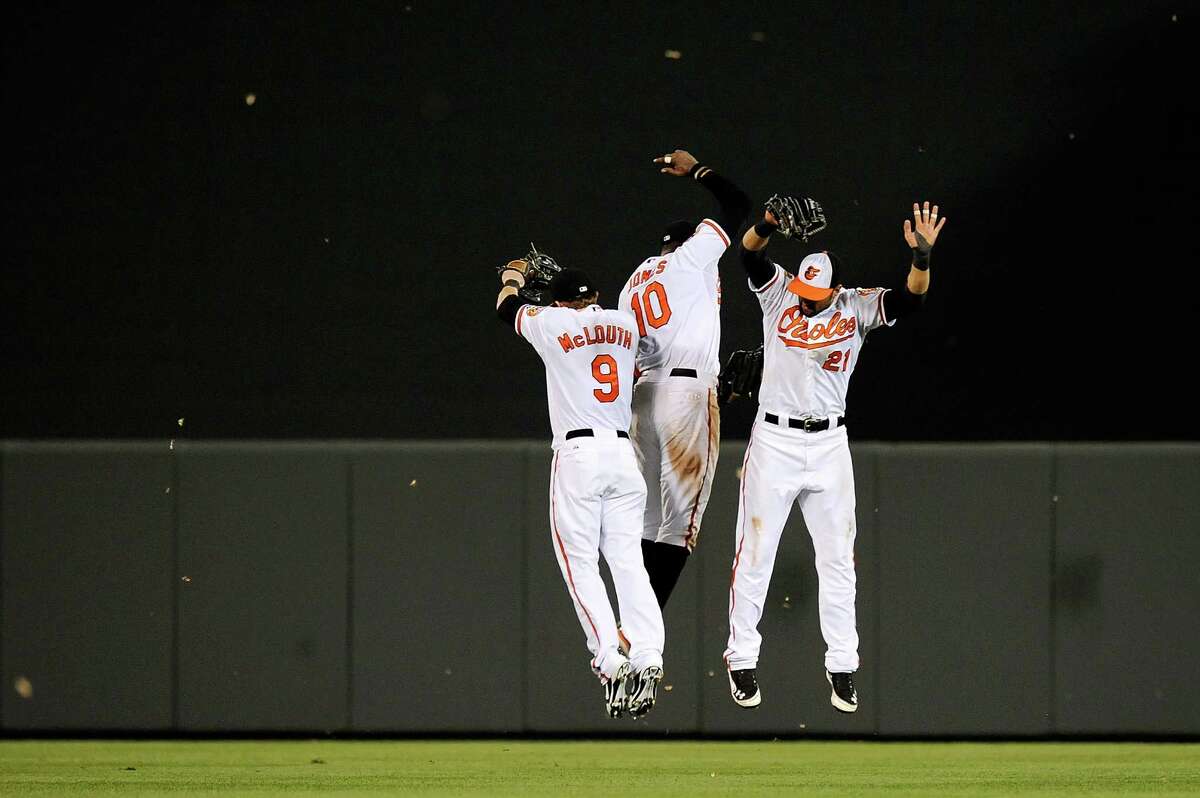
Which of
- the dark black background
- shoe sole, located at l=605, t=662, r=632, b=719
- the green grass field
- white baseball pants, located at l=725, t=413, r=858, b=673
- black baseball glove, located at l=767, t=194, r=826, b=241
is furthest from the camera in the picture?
the dark black background

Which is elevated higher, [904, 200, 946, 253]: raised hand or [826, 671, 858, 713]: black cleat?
[904, 200, 946, 253]: raised hand

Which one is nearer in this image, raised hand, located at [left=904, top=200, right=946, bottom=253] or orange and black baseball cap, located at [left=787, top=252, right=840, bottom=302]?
raised hand, located at [left=904, top=200, right=946, bottom=253]

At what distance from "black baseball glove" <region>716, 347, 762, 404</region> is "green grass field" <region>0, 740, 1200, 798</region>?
132 cm

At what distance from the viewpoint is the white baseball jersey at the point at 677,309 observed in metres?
4.95

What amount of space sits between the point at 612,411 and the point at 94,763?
2.84 m

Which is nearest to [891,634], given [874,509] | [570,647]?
[874,509]

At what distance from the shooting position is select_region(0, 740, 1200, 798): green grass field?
5473 mm

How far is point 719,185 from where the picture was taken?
4703 millimetres

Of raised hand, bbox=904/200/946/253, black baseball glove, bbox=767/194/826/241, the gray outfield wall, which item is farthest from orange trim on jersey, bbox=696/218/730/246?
the gray outfield wall

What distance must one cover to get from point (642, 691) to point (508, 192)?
3.95 m

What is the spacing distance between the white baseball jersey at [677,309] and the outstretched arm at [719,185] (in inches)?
5.5

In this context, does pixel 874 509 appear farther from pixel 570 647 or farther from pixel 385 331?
pixel 385 331

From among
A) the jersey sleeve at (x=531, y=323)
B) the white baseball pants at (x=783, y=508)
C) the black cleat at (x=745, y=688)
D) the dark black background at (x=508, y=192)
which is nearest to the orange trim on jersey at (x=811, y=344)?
the white baseball pants at (x=783, y=508)

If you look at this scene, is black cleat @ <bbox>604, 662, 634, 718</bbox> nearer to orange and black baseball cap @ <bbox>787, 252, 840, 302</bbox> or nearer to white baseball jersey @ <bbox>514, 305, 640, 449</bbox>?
white baseball jersey @ <bbox>514, 305, 640, 449</bbox>
